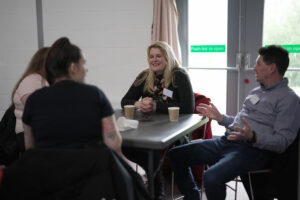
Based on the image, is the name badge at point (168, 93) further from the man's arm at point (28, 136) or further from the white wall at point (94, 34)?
the white wall at point (94, 34)

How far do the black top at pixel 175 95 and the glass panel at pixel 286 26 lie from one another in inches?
57.0

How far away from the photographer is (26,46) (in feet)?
15.1

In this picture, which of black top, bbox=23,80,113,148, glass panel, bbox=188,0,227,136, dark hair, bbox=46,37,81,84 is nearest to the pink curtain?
glass panel, bbox=188,0,227,136

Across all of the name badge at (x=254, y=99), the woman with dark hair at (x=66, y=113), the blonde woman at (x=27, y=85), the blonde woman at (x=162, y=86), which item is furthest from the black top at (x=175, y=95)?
the woman with dark hair at (x=66, y=113)

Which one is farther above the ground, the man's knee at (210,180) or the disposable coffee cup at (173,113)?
the disposable coffee cup at (173,113)

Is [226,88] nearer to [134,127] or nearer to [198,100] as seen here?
[198,100]

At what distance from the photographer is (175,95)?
261cm

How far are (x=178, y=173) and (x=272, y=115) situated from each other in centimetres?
74

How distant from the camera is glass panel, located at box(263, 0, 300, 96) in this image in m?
3.41

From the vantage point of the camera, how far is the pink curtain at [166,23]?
3.64 meters

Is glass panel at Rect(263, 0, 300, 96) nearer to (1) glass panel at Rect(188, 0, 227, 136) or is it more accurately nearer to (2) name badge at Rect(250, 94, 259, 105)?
(1) glass panel at Rect(188, 0, 227, 136)

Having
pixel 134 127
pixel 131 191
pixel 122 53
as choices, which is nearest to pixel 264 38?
pixel 122 53

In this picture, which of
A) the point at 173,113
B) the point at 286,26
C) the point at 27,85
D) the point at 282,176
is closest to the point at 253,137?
the point at 282,176

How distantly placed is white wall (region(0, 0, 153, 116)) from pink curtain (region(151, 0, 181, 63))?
289 mm
